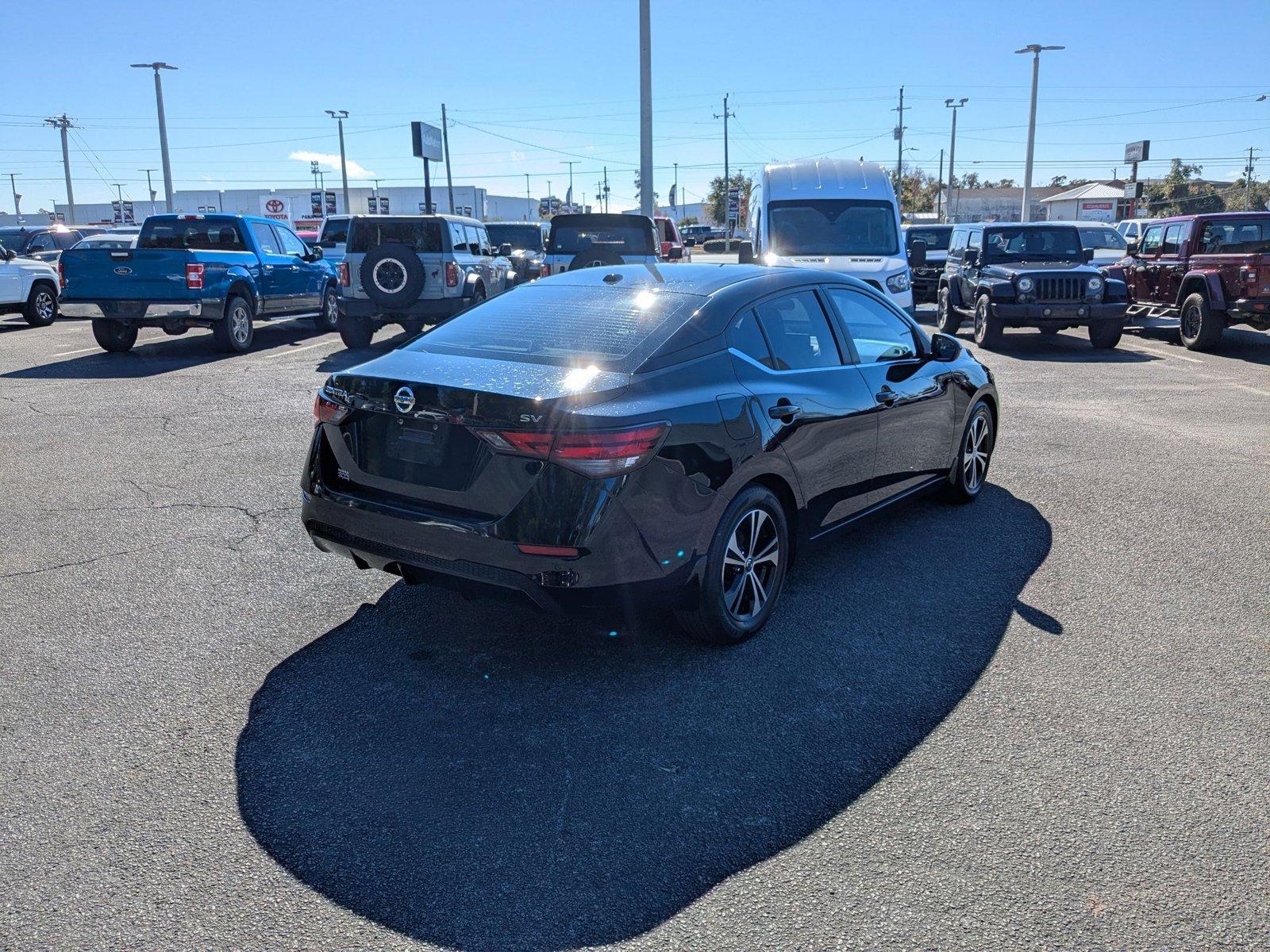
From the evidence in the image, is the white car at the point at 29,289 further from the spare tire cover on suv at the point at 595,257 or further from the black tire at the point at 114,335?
the spare tire cover on suv at the point at 595,257

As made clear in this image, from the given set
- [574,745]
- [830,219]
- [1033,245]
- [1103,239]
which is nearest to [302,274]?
[830,219]

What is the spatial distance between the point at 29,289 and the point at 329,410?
17.6m

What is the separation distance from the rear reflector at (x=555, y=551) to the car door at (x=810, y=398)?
1.12 metres

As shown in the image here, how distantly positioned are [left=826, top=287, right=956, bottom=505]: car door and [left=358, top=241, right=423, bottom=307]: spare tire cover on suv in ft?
30.7

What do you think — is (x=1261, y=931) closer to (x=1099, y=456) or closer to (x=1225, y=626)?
(x=1225, y=626)

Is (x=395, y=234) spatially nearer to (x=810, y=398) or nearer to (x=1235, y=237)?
(x=810, y=398)

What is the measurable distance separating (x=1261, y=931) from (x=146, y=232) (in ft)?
51.6

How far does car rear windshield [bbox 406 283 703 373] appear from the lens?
406cm

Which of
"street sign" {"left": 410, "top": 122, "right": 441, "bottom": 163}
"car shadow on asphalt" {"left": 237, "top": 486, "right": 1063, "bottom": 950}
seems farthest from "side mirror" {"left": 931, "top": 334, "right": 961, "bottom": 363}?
"street sign" {"left": 410, "top": 122, "right": 441, "bottom": 163}

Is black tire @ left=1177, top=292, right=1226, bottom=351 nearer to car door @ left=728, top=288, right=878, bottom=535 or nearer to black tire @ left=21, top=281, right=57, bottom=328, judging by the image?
car door @ left=728, top=288, right=878, bottom=535

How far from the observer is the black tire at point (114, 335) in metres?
14.3

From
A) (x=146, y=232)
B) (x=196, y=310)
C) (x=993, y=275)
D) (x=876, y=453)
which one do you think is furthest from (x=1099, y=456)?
(x=146, y=232)

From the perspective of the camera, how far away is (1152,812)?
3.05 m

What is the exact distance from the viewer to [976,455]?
6516mm
